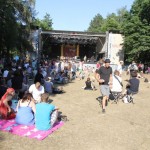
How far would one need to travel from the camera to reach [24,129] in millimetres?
6973

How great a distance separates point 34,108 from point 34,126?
20.6 inches

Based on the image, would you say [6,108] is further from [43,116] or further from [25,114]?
[43,116]

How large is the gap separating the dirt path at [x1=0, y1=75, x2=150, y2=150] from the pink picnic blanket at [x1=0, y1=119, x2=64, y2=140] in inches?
5.7

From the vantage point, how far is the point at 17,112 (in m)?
7.49

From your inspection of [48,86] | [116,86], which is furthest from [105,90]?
[48,86]

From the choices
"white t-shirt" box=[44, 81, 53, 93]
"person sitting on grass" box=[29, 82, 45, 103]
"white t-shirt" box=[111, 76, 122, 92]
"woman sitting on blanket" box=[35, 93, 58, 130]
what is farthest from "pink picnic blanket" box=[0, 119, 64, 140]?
"white t-shirt" box=[44, 81, 53, 93]

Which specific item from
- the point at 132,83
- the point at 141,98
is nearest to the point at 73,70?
the point at 141,98

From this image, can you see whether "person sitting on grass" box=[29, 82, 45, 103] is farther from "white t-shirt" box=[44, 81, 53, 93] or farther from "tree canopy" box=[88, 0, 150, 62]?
"tree canopy" box=[88, 0, 150, 62]

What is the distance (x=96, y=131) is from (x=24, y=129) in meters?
1.74

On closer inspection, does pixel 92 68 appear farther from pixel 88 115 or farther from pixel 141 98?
pixel 88 115

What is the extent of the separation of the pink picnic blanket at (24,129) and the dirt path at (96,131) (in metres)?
0.15

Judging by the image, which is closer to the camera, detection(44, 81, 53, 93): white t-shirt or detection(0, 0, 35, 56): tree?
detection(44, 81, 53, 93): white t-shirt

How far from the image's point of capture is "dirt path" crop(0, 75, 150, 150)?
20.1 ft

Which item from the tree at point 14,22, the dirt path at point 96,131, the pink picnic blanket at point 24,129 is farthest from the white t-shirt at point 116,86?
the tree at point 14,22
